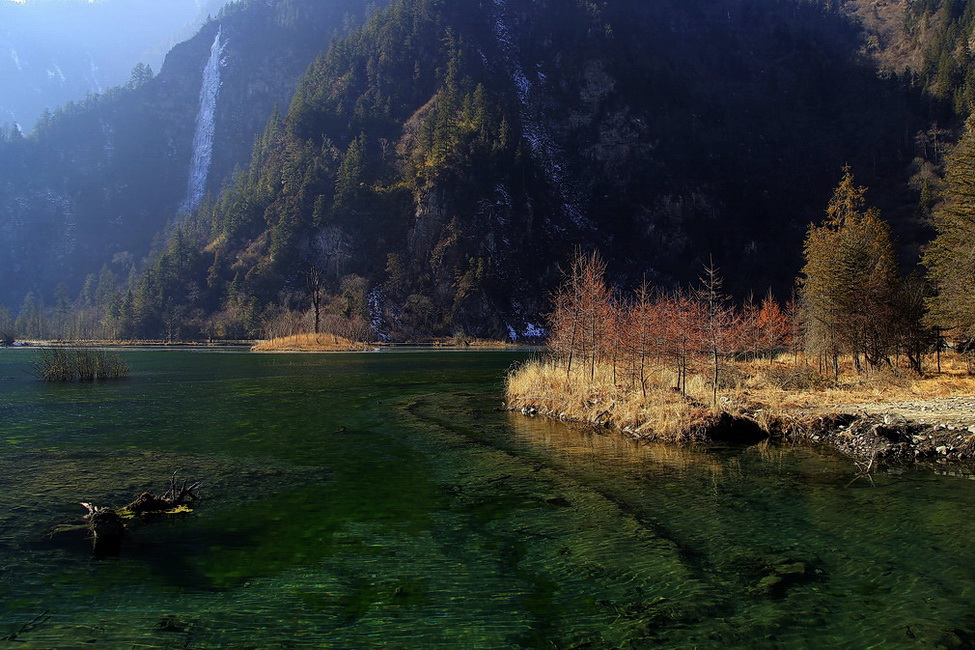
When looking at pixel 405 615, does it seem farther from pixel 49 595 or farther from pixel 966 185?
pixel 966 185

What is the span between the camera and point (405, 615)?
962 centimetres

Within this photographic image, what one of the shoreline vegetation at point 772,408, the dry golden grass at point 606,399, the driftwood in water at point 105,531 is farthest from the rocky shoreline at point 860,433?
the driftwood in water at point 105,531

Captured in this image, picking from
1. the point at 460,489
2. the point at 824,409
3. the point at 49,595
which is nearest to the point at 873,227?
the point at 824,409

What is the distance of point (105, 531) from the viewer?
12547 mm

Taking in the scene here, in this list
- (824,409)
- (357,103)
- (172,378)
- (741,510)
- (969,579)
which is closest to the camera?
(969,579)

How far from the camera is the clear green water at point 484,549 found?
920 centimetres

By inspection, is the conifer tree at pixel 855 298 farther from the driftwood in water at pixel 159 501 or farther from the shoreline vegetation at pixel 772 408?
the driftwood in water at pixel 159 501

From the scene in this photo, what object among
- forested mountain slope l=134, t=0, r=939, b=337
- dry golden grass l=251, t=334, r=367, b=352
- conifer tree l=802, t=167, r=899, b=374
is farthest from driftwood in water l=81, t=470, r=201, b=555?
forested mountain slope l=134, t=0, r=939, b=337

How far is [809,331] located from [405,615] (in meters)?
44.4

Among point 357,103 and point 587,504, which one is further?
point 357,103

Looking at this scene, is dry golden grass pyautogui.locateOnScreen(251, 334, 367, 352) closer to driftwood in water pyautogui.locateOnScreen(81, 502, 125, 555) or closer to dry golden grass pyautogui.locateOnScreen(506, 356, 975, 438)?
dry golden grass pyautogui.locateOnScreen(506, 356, 975, 438)

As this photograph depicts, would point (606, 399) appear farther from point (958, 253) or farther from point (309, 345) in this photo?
point (309, 345)

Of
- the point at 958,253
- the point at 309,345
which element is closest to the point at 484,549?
the point at 958,253

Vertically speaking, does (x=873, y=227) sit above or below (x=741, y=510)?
above
